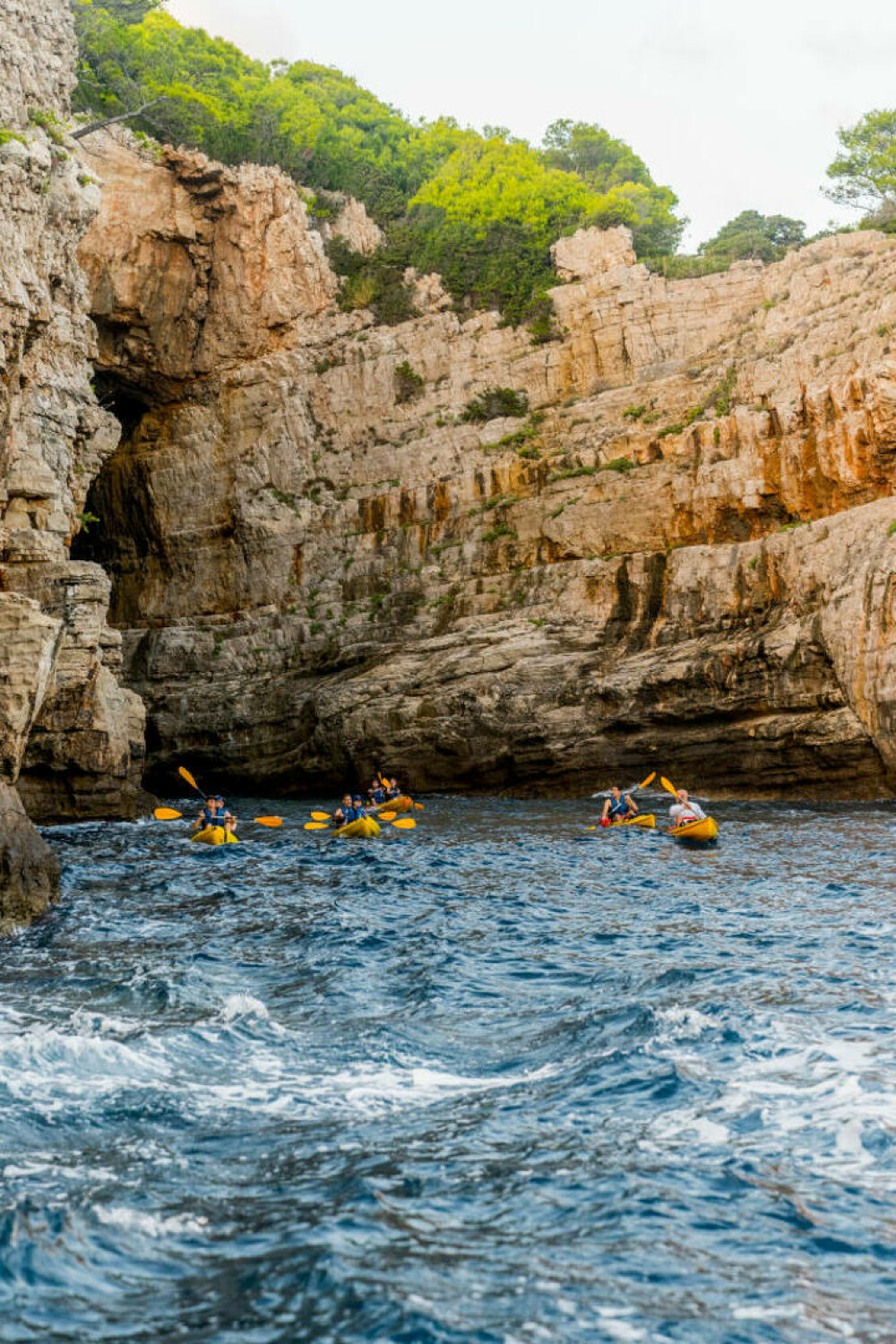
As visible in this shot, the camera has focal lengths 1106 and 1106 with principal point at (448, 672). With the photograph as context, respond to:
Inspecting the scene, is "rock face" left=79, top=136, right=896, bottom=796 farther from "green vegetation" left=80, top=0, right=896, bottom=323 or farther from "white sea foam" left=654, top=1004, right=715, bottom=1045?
"white sea foam" left=654, top=1004, right=715, bottom=1045

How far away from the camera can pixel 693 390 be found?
3170 cm

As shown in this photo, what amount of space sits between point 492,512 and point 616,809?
Answer: 12.1 m

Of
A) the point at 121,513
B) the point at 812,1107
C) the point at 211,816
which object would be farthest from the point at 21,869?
the point at 121,513

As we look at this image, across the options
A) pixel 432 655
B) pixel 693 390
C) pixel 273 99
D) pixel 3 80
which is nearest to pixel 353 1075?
pixel 3 80

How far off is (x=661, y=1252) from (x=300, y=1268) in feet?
5.86

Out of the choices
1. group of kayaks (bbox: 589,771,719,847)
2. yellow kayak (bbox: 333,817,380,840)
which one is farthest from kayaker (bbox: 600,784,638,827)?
yellow kayak (bbox: 333,817,380,840)

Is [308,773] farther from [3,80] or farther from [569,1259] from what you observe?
[569,1259]

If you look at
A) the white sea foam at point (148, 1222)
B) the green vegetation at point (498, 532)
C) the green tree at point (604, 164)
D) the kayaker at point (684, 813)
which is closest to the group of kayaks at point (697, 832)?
the kayaker at point (684, 813)

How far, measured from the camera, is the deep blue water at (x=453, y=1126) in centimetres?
511

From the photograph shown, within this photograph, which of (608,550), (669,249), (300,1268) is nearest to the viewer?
(300,1268)

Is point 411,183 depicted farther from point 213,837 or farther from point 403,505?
point 213,837

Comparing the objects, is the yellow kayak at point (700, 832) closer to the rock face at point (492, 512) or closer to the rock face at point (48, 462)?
the rock face at point (492, 512)

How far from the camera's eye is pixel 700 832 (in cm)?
2017

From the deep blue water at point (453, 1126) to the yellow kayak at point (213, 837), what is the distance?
25.6 ft
